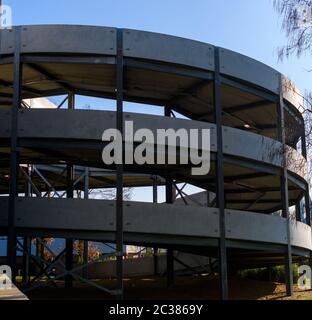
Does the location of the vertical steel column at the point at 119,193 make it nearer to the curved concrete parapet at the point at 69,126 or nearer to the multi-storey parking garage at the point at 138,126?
the multi-storey parking garage at the point at 138,126

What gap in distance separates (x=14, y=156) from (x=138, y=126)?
12.0 ft

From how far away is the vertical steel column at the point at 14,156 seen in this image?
1638 cm

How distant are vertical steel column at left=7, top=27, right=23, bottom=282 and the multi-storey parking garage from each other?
0.03 m

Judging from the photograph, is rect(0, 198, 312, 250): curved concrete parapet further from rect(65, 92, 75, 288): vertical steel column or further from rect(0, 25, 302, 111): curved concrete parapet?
rect(65, 92, 75, 288): vertical steel column

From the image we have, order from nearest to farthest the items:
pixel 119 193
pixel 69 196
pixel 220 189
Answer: pixel 119 193
pixel 220 189
pixel 69 196

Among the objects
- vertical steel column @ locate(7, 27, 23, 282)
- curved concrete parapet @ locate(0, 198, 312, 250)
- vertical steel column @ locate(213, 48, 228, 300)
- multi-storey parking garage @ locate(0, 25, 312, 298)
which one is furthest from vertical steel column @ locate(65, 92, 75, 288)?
vertical steel column @ locate(213, 48, 228, 300)

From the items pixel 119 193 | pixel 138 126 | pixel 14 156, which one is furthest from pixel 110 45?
pixel 119 193

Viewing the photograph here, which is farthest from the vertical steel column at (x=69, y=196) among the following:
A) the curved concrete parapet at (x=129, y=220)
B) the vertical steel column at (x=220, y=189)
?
the vertical steel column at (x=220, y=189)

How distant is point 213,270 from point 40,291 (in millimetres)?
9539

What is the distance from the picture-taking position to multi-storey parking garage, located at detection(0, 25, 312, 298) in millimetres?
16859

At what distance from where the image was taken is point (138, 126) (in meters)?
17.6

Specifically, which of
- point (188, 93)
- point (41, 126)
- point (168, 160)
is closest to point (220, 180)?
point (168, 160)

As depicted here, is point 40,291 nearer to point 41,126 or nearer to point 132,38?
point 41,126

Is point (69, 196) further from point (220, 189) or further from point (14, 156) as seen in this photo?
point (220, 189)
